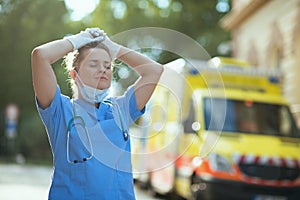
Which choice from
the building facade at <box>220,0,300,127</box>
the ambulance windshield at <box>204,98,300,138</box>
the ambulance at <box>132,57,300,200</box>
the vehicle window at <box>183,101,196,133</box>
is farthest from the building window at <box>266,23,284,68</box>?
the vehicle window at <box>183,101,196,133</box>

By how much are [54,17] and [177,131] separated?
19934 millimetres

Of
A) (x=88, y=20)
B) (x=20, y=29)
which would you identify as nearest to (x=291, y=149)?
(x=88, y=20)

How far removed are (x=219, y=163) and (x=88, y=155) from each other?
7.04 meters

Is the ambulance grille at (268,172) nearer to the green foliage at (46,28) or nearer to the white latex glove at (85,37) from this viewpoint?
the white latex glove at (85,37)

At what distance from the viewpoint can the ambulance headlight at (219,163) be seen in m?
9.70

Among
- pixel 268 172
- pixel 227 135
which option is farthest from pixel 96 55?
pixel 227 135

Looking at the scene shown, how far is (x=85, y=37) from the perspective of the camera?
9.64ft

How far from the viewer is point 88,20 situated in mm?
29422

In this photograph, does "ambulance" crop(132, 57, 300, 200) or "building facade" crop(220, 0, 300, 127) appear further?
"building facade" crop(220, 0, 300, 127)

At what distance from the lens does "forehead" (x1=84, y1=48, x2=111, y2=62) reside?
2.96 metres

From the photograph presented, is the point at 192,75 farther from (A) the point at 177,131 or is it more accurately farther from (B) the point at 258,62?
(B) the point at 258,62

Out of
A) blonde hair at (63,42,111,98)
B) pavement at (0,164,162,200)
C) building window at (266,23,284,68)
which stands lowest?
pavement at (0,164,162,200)

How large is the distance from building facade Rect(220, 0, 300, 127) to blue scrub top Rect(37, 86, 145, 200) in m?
12.0

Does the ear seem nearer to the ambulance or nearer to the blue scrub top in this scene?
the blue scrub top
